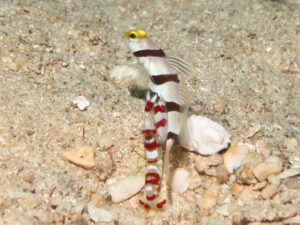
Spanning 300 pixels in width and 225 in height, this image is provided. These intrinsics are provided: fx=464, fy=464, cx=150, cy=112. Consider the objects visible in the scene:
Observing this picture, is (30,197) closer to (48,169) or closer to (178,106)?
(48,169)

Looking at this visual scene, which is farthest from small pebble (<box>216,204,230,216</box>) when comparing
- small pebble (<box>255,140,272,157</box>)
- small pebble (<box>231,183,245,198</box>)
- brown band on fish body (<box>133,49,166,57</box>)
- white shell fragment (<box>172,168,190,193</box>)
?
brown band on fish body (<box>133,49,166,57</box>)

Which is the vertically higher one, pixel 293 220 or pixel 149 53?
pixel 149 53

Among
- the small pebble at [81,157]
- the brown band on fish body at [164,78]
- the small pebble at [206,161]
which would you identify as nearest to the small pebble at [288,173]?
the small pebble at [206,161]

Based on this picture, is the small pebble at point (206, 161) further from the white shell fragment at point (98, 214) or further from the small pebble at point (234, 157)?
the white shell fragment at point (98, 214)

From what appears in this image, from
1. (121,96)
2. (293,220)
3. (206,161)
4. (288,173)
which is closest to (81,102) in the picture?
(121,96)

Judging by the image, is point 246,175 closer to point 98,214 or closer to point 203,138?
point 203,138

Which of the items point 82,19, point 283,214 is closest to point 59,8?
point 82,19
